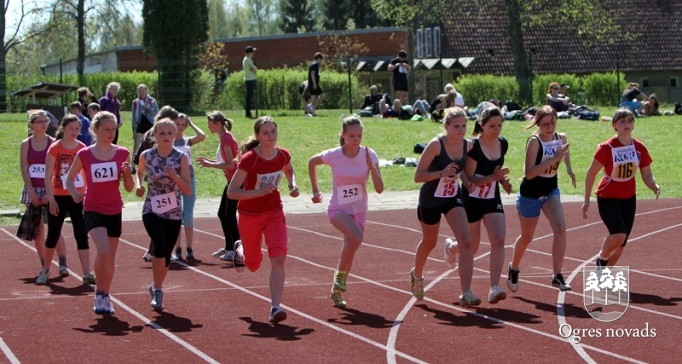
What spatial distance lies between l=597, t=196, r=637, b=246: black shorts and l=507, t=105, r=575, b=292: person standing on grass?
41 centimetres

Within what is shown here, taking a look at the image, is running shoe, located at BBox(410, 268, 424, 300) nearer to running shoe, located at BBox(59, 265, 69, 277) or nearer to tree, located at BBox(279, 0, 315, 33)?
running shoe, located at BBox(59, 265, 69, 277)

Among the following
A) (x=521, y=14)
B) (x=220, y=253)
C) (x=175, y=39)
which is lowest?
(x=220, y=253)

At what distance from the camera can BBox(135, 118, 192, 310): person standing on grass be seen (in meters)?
10.9

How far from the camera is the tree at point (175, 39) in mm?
35812

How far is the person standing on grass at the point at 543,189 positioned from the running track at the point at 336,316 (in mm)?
334

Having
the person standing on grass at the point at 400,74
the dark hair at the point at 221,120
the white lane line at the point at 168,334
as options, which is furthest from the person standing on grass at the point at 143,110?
the white lane line at the point at 168,334

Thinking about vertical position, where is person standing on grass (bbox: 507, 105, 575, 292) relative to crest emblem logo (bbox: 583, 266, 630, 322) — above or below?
above

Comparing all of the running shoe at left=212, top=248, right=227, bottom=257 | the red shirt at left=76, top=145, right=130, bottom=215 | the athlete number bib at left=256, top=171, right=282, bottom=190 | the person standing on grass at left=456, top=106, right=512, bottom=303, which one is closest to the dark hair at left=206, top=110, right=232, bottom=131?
the running shoe at left=212, top=248, right=227, bottom=257

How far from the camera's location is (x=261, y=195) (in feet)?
34.1

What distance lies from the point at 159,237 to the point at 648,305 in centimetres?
436

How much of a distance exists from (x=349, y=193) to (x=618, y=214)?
2578mm

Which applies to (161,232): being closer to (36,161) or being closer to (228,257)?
(36,161)

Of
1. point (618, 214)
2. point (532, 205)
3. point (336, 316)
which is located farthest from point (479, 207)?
point (336, 316)

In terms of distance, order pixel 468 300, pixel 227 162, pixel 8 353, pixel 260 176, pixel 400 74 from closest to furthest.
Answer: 1. pixel 8 353
2. pixel 260 176
3. pixel 468 300
4. pixel 227 162
5. pixel 400 74
